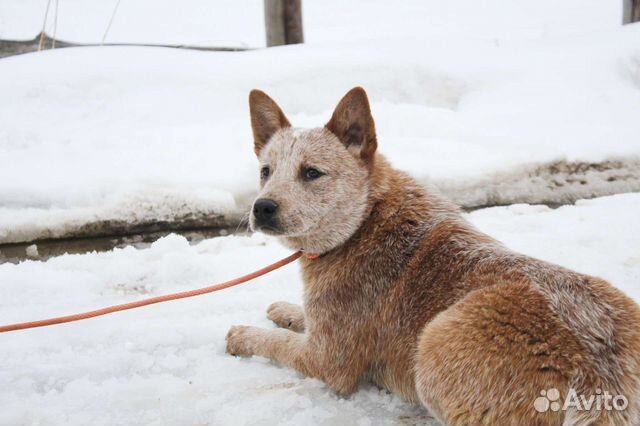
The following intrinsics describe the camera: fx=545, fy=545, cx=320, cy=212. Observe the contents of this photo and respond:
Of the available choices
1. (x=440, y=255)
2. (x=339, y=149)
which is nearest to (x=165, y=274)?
(x=339, y=149)

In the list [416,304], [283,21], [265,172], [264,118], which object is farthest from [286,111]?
[416,304]

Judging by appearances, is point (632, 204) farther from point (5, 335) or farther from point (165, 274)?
point (5, 335)

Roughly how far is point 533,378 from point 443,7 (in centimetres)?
2133

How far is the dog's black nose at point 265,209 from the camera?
2.60 meters

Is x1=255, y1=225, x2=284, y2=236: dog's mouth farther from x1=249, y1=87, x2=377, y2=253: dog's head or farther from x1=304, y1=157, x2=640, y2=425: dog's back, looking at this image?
x1=304, y1=157, x2=640, y2=425: dog's back

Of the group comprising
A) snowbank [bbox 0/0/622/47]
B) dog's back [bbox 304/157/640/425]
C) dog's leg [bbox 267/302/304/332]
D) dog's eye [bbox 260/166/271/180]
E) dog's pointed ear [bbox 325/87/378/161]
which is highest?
snowbank [bbox 0/0/622/47]

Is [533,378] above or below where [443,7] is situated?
below

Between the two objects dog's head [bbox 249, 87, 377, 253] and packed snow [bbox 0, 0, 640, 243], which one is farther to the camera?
packed snow [bbox 0, 0, 640, 243]

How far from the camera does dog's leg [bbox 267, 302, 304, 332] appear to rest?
3.12 meters

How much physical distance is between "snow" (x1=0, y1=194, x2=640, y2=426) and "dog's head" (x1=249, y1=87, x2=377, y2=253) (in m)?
0.74

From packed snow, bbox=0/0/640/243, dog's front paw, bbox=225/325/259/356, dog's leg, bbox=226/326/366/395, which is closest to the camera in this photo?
dog's leg, bbox=226/326/366/395

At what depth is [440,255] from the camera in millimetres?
2477

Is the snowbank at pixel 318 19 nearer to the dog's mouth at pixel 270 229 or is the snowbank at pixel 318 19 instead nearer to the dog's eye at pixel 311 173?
the dog's eye at pixel 311 173

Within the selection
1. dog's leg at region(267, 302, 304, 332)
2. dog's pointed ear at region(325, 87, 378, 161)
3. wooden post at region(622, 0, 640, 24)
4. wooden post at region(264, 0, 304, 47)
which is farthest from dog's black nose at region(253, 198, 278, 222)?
wooden post at region(622, 0, 640, 24)
